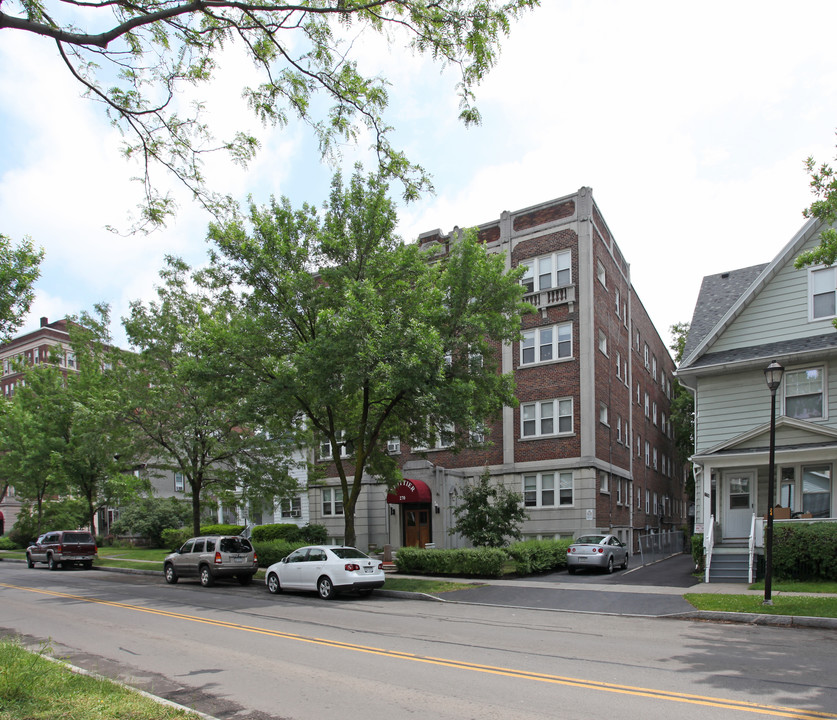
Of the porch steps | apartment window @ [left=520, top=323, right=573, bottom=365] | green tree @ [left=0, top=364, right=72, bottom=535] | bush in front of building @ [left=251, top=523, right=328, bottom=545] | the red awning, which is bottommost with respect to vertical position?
bush in front of building @ [left=251, top=523, right=328, bottom=545]

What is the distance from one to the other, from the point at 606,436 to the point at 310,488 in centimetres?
1645

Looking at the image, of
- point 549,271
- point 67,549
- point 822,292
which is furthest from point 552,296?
point 67,549

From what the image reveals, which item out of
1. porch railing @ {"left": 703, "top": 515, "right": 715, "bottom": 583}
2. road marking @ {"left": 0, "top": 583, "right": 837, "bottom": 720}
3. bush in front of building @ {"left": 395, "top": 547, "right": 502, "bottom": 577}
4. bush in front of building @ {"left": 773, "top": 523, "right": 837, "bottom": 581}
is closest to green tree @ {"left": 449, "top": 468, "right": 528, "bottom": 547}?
bush in front of building @ {"left": 395, "top": 547, "right": 502, "bottom": 577}

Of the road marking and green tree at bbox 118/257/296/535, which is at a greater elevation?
green tree at bbox 118/257/296/535

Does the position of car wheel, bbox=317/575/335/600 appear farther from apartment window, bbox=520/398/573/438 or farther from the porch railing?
apartment window, bbox=520/398/573/438

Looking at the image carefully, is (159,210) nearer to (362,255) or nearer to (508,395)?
(362,255)

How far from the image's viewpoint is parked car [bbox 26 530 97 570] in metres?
32.5

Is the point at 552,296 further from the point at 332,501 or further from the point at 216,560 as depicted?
the point at 216,560

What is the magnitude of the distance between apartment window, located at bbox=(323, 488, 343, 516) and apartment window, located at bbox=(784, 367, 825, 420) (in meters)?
22.9

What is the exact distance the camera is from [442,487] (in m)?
30.3

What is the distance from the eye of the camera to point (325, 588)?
18.3 m

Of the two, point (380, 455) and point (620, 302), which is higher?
point (620, 302)

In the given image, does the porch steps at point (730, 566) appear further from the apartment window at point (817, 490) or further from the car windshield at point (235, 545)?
the car windshield at point (235, 545)

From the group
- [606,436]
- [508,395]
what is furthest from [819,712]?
[606,436]
